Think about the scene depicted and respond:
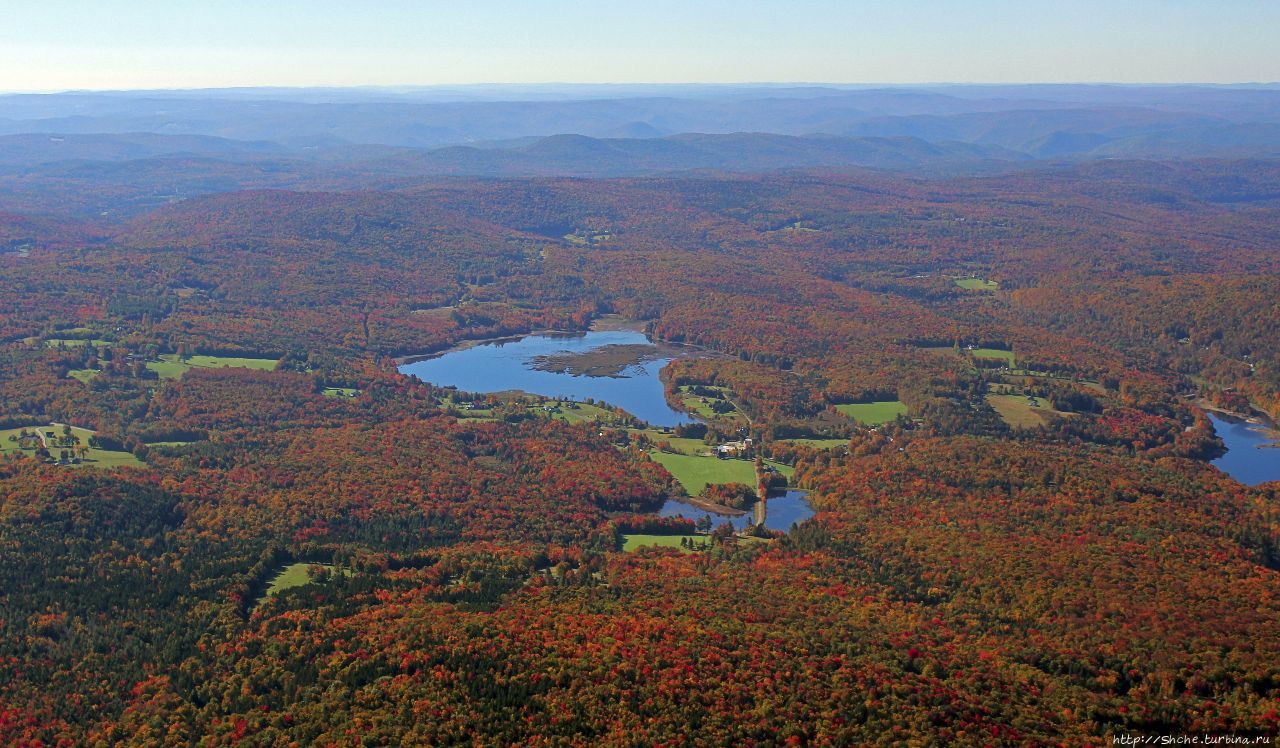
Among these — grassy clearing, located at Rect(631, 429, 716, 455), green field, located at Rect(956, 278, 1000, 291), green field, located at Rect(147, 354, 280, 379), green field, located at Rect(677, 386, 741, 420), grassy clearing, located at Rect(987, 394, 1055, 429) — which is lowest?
green field, located at Rect(956, 278, 1000, 291)

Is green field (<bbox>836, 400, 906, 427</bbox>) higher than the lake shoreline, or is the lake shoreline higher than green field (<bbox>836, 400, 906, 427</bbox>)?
green field (<bbox>836, 400, 906, 427</bbox>)

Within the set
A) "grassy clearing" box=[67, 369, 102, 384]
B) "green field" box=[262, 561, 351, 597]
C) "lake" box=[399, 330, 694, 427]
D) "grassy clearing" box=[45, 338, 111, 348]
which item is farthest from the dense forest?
"lake" box=[399, 330, 694, 427]

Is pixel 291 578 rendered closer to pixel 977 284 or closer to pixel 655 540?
Result: pixel 655 540

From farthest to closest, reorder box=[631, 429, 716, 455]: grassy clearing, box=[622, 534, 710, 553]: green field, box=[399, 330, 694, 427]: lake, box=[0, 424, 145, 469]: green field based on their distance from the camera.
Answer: box=[399, 330, 694, 427]: lake
box=[631, 429, 716, 455]: grassy clearing
box=[0, 424, 145, 469]: green field
box=[622, 534, 710, 553]: green field

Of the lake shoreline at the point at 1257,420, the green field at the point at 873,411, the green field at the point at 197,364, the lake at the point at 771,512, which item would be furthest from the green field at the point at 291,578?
the lake shoreline at the point at 1257,420

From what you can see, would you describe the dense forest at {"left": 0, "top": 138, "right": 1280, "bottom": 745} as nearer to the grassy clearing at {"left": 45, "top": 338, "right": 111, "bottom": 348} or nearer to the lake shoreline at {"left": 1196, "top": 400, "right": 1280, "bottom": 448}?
the grassy clearing at {"left": 45, "top": 338, "right": 111, "bottom": 348}
